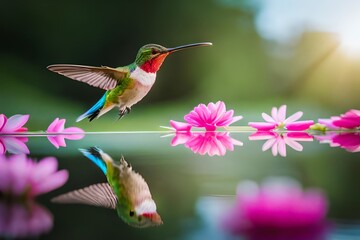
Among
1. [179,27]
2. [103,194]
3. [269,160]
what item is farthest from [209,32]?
[103,194]

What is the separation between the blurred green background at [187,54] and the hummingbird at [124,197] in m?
1.59

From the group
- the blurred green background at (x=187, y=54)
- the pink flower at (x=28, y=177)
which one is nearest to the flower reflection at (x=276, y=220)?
the pink flower at (x=28, y=177)

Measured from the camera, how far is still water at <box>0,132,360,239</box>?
40 cm

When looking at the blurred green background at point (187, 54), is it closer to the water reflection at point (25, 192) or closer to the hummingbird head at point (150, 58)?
the hummingbird head at point (150, 58)

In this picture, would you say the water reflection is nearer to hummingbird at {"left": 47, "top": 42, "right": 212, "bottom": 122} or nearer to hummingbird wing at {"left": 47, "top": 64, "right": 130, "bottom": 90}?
hummingbird wing at {"left": 47, "top": 64, "right": 130, "bottom": 90}

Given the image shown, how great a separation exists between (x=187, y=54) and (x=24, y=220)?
2.14m

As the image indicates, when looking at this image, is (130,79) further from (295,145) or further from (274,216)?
(274,216)

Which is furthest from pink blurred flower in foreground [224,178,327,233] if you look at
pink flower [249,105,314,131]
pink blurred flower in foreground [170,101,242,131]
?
pink flower [249,105,314,131]

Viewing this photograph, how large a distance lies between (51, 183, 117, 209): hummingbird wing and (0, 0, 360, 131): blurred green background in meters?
1.68

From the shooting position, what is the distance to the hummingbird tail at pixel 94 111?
204 cm

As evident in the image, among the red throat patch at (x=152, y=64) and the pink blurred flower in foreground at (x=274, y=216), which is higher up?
the red throat patch at (x=152, y=64)

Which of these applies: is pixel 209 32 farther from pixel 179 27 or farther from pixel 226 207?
pixel 226 207

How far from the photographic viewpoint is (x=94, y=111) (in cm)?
215

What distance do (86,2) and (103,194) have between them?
6.80 feet
